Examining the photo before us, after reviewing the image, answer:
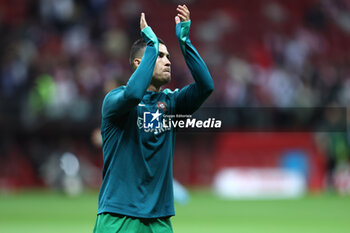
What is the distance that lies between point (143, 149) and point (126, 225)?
0.57 metres

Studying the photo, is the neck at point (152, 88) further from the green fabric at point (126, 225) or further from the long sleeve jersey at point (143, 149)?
the green fabric at point (126, 225)

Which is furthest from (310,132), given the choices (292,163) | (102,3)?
(102,3)

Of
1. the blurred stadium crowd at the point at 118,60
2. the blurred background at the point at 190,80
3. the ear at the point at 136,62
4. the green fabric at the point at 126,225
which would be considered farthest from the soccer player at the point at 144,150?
the blurred stadium crowd at the point at 118,60

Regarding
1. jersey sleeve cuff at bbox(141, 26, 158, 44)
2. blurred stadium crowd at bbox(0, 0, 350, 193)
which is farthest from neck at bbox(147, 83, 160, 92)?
blurred stadium crowd at bbox(0, 0, 350, 193)

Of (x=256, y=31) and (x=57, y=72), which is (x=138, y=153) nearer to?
(x=57, y=72)

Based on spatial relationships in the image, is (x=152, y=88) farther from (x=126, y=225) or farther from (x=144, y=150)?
(x=126, y=225)

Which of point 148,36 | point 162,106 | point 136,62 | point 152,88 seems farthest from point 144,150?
point 148,36

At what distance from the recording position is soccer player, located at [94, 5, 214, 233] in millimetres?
4730

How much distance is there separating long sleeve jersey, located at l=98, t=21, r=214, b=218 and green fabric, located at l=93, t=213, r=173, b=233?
0.16 ft

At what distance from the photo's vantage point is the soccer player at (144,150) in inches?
186

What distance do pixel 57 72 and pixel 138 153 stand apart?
16.2 meters

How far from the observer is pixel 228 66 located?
885 inches

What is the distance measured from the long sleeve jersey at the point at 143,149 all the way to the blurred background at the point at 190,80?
9.59 m

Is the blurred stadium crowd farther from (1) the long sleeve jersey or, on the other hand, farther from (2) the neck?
(1) the long sleeve jersey
